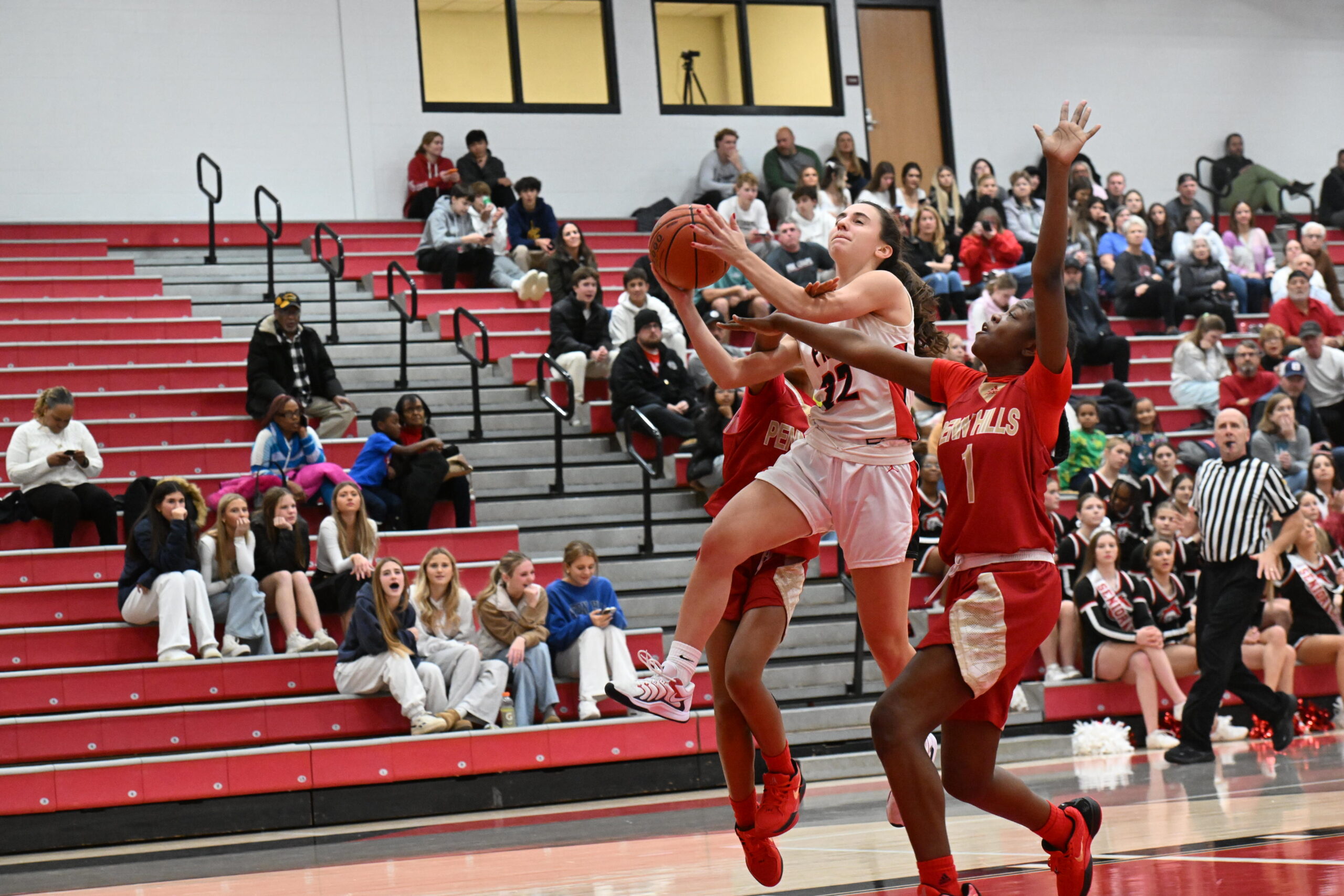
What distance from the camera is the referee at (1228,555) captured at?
7.43 m

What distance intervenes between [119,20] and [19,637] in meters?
7.75

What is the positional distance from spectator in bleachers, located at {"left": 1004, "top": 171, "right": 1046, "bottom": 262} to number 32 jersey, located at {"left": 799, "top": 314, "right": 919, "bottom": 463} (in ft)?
34.5

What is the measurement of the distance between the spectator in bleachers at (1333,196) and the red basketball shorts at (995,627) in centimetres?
1530

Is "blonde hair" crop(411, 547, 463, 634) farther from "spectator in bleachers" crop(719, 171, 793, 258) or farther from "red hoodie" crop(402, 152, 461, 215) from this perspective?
"red hoodie" crop(402, 152, 461, 215)

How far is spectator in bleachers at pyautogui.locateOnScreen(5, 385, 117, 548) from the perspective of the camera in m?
8.73

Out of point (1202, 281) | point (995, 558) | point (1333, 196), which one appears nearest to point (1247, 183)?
point (1333, 196)

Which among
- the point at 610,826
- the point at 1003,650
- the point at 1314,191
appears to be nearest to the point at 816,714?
the point at 610,826

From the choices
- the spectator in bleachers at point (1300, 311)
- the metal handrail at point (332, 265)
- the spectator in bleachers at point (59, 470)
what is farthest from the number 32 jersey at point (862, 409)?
the spectator in bleachers at point (1300, 311)

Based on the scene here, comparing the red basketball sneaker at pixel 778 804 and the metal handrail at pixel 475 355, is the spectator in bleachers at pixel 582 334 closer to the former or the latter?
the metal handrail at pixel 475 355

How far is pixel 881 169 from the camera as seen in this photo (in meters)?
13.9

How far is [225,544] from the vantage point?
26.8 feet

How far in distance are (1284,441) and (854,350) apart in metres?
8.33

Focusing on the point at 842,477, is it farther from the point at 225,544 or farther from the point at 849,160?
the point at 849,160

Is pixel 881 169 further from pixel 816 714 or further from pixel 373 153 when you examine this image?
pixel 816 714
